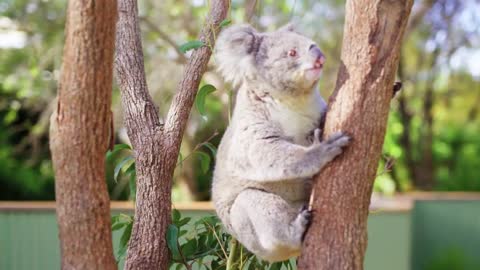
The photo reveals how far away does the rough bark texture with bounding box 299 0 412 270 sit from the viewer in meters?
2.01

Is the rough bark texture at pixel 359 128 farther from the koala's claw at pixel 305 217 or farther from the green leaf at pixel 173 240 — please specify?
the green leaf at pixel 173 240

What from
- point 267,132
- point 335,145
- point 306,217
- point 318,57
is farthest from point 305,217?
point 318,57

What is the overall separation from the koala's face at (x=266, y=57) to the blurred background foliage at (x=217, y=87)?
2.21 feet

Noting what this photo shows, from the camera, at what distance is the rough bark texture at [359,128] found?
2.01 meters

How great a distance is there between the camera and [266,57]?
2.62 meters

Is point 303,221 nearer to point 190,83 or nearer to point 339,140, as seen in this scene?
point 339,140

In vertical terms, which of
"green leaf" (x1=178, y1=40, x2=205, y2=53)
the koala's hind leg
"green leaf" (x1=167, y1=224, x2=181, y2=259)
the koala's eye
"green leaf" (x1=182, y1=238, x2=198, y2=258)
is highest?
"green leaf" (x1=178, y1=40, x2=205, y2=53)

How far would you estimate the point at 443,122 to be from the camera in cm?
1575

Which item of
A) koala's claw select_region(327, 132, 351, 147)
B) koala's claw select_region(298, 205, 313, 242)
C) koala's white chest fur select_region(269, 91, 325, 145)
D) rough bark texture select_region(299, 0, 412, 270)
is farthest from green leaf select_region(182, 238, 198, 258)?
koala's claw select_region(327, 132, 351, 147)

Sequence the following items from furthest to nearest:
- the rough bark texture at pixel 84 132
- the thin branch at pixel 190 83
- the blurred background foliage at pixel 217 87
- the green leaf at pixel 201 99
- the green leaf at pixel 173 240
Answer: the blurred background foliage at pixel 217 87 < the green leaf at pixel 201 99 < the thin branch at pixel 190 83 < the green leaf at pixel 173 240 < the rough bark texture at pixel 84 132

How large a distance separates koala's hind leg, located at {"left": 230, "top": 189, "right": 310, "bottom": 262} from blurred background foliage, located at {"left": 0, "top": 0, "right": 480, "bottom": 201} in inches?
28.7

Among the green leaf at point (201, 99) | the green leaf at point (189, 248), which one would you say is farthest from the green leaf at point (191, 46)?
the green leaf at point (189, 248)

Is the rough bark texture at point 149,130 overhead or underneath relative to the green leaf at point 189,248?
overhead

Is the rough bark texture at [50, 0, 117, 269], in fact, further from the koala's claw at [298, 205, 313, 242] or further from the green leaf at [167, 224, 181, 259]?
the green leaf at [167, 224, 181, 259]
